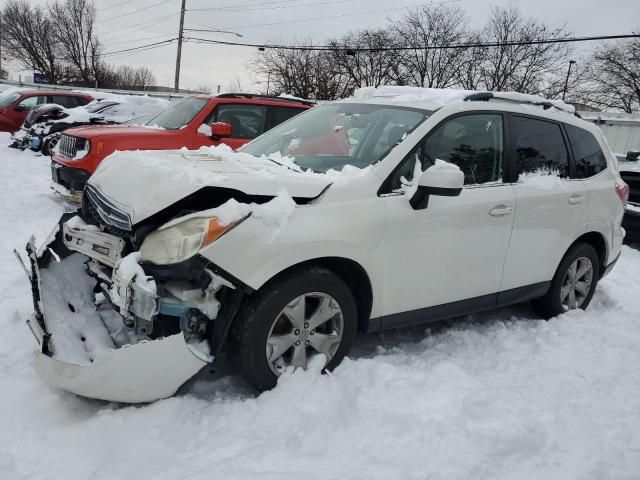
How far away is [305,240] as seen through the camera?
9.23 feet

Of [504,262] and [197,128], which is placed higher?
[197,128]

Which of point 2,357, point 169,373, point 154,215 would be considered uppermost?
point 154,215

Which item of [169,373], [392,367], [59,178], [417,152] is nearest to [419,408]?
[392,367]

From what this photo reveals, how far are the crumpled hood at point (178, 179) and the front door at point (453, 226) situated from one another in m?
0.59

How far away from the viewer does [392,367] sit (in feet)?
10.5

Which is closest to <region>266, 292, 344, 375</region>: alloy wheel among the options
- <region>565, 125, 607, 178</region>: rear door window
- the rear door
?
the rear door

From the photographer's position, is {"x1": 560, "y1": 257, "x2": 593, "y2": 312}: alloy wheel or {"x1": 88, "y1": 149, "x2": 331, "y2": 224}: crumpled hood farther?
{"x1": 560, "y1": 257, "x2": 593, "y2": 312}: alloy wheel

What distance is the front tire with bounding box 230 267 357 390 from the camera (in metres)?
2.77

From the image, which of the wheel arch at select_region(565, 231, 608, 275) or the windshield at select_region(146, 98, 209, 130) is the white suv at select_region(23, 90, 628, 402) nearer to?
the wheel arch at select_region(565, 231, 608, 275)

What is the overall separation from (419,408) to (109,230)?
2027 mm

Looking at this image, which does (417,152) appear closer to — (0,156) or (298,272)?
(298,272)

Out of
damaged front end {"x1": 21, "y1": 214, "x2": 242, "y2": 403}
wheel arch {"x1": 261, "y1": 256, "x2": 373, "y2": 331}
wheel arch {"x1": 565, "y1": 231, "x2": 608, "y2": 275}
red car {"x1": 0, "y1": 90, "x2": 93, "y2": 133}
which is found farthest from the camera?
red car {"x1": 0, "y1": 90, "x2": 93, "y2": 133}

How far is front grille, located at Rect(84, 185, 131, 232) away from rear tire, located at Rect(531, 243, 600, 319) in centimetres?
343

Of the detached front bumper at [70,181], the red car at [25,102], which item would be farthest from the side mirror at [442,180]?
the red car at [25,102]
